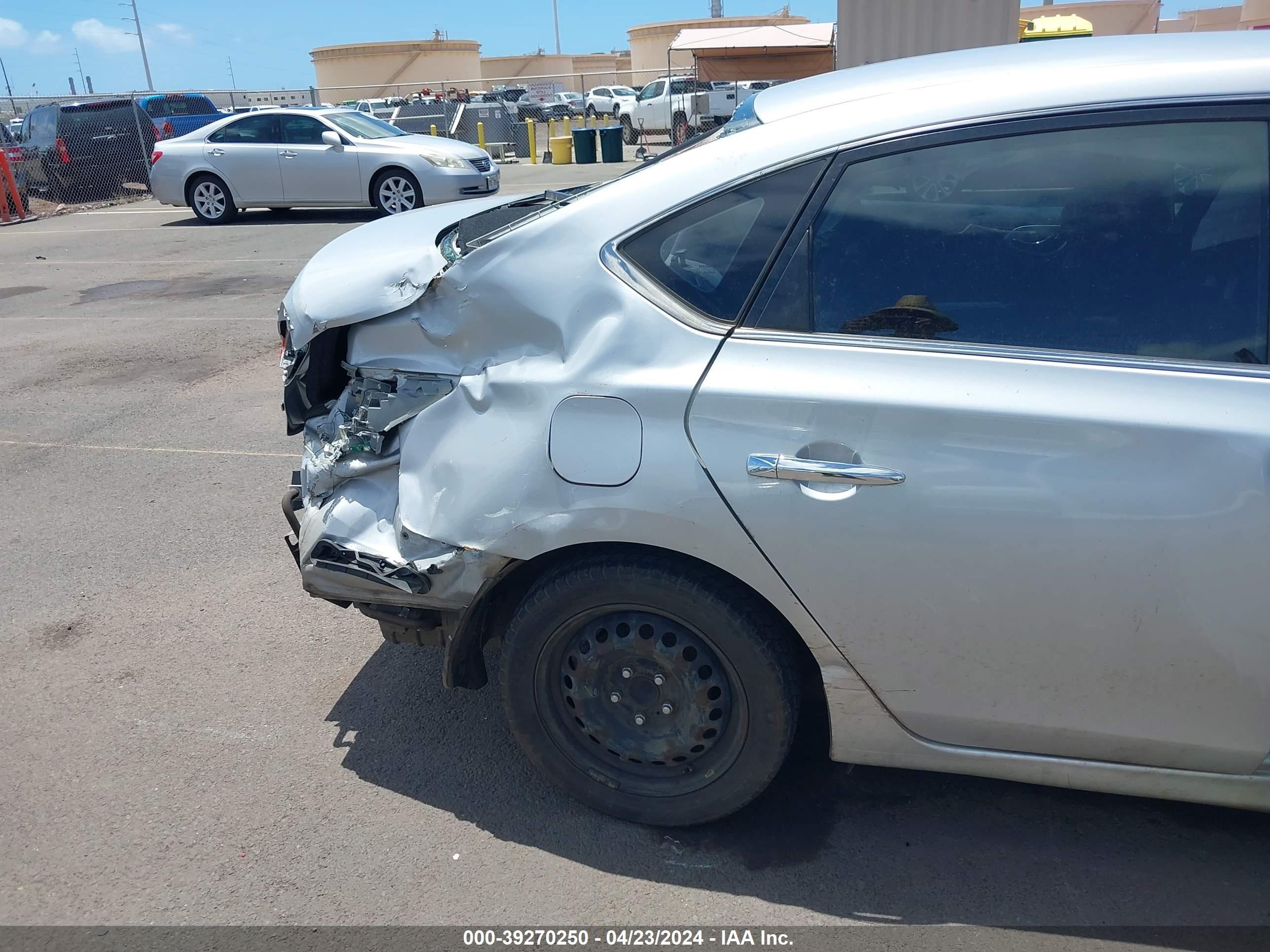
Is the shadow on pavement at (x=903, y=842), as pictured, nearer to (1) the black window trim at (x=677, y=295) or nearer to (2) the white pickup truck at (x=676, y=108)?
(1) the black window trim at (x=677, y=295)

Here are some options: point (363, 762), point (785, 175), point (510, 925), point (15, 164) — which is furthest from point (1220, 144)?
point (15, 164)

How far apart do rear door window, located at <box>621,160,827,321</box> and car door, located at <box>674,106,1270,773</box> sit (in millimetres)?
64

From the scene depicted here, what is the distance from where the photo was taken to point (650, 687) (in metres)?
2.68

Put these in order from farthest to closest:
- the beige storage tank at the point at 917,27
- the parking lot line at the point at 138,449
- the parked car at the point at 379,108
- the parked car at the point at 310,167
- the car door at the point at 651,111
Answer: the car door at the point at 651,111
the parked car at the point at 379,108
the parked car at the point at 310,167
the beige storage tank at the point at 917,27
the parking lot line at the point at 138,449

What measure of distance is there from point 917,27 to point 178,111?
20042 mm

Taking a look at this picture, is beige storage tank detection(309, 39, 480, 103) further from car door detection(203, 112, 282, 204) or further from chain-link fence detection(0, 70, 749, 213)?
car door detection(203, 112, 282, 204)

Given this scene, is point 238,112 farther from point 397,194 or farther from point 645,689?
point 645,689

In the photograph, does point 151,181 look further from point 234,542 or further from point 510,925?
point 510,925

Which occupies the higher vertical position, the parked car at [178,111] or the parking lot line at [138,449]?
the parked car at [178,111]

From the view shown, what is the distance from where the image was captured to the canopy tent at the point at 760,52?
80.4 ft

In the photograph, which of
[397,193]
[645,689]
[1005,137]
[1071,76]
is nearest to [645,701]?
[645,689]

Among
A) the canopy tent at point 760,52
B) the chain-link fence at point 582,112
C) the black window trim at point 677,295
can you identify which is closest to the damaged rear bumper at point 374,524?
the black window trim at point 677,295

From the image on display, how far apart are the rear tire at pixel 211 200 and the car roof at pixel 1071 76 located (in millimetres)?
14920

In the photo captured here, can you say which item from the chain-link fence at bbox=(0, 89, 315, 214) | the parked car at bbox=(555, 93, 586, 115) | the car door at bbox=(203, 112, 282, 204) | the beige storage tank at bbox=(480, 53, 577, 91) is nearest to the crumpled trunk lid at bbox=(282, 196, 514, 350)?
the car door at bbox=(203, 112, 282, 204)
